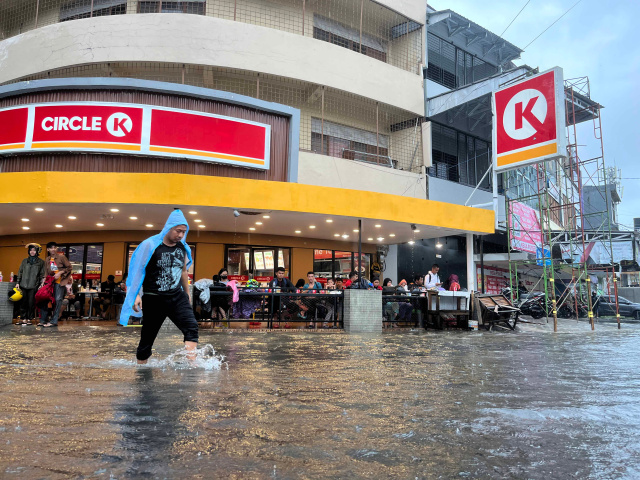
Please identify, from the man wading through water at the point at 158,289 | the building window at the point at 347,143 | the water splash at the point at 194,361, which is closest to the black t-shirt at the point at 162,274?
the man wading through water at the point at 158,289

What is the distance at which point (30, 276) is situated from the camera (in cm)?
1112

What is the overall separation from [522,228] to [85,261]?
1791 cm

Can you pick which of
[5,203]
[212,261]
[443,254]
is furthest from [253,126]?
[443,254]

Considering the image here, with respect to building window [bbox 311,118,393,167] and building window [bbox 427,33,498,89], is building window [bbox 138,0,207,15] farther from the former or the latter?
building window [bbox 427,33,498,89]

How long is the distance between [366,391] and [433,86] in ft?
62.3

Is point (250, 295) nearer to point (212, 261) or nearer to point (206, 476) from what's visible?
point (212, 261)

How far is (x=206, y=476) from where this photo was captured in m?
2.12

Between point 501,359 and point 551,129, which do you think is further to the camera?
point 551,129

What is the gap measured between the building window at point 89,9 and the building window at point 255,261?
32.7ft

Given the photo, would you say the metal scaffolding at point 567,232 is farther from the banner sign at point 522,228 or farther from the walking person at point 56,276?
the walking person at point 56,276

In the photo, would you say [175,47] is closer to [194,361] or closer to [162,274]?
[162,274]

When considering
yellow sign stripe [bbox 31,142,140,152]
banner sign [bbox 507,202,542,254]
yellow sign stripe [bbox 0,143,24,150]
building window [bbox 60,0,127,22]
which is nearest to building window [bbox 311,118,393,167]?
banner sign [bbox 507,202,542,254]

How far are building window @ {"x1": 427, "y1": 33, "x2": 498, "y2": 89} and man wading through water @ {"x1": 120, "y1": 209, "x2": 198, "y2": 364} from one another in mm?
18944

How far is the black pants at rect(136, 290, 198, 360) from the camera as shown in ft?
17.3
